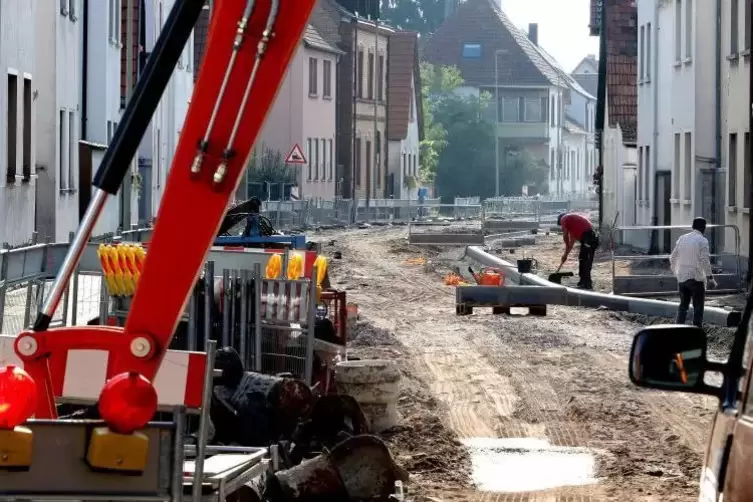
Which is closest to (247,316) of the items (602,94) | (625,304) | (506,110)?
(625,304)

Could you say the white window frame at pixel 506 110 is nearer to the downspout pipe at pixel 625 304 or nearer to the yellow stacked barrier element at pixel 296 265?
the downspout pipe at pixel 625 304

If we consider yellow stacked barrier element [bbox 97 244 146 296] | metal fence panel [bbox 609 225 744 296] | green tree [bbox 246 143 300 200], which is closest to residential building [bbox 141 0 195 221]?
metal fence panel [bbox 609 225 744 296]

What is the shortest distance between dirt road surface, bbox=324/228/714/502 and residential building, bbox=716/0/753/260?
671 cm

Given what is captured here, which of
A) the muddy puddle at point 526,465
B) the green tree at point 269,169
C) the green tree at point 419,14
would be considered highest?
the green tree at point 419,14

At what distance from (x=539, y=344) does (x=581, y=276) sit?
35.9 ft

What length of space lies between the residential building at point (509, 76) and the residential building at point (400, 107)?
1796 centimetres

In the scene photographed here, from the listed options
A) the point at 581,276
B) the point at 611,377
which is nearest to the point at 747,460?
the point at 611,377

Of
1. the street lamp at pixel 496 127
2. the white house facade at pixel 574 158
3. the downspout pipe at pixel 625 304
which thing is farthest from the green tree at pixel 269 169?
the white house facade at pixel 574 158

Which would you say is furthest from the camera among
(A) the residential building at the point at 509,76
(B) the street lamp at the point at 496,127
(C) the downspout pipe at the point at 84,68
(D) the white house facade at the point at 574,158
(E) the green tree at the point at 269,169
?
(D) the white house facade at the point at 574,158

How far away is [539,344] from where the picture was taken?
2347cm

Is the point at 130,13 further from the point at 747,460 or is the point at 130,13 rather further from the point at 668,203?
the point at 747,460

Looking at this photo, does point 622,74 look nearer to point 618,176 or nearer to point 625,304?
point 618,176

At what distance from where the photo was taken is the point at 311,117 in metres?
76.0

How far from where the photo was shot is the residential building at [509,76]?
112m
